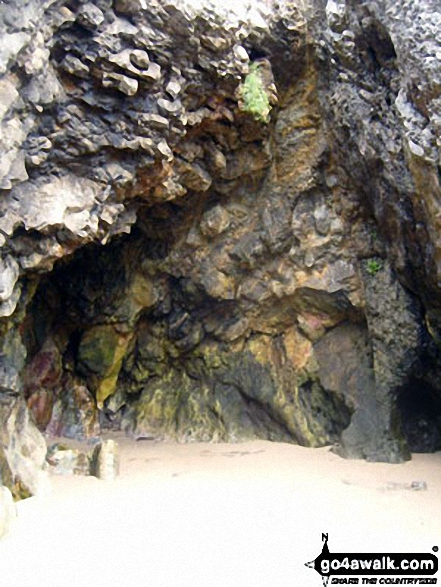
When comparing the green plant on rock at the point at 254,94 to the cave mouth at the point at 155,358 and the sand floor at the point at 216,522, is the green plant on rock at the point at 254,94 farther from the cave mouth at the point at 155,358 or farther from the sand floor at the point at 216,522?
the sand floor at the point at 216,522

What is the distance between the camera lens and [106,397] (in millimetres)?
8484

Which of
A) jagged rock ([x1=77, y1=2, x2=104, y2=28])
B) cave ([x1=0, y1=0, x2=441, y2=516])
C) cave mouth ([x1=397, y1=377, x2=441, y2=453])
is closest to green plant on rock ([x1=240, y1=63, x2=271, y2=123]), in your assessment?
cave ([x1=0, y1=0, x2=441, y2=516])

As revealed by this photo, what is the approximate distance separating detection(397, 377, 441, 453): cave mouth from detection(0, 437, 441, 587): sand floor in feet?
1.37

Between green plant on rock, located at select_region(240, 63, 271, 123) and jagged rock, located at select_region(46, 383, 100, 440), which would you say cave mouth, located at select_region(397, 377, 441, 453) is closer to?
green plant on rock, located at select_region(240, 63, 271, 123)

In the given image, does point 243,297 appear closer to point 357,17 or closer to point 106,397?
point 106,397

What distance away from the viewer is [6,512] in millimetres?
4527

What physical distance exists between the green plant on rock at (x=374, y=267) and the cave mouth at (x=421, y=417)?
5.07 ft

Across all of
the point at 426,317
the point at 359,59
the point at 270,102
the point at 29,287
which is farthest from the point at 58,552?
the point at 359,59

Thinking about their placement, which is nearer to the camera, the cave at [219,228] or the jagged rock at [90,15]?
the jagged rock at [90,15]

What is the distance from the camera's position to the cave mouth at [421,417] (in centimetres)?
714

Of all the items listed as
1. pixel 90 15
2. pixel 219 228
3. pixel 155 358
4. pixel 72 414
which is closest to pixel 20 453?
pixel 72 414

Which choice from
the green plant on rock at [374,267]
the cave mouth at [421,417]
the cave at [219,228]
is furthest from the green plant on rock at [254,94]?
the cave mouth at [421,417]

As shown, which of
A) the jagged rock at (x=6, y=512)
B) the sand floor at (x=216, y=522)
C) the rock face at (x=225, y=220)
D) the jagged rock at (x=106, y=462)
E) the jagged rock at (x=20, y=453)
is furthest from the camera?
the jagged rock at (x=106, y=462)

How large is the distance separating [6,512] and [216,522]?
181 cm
